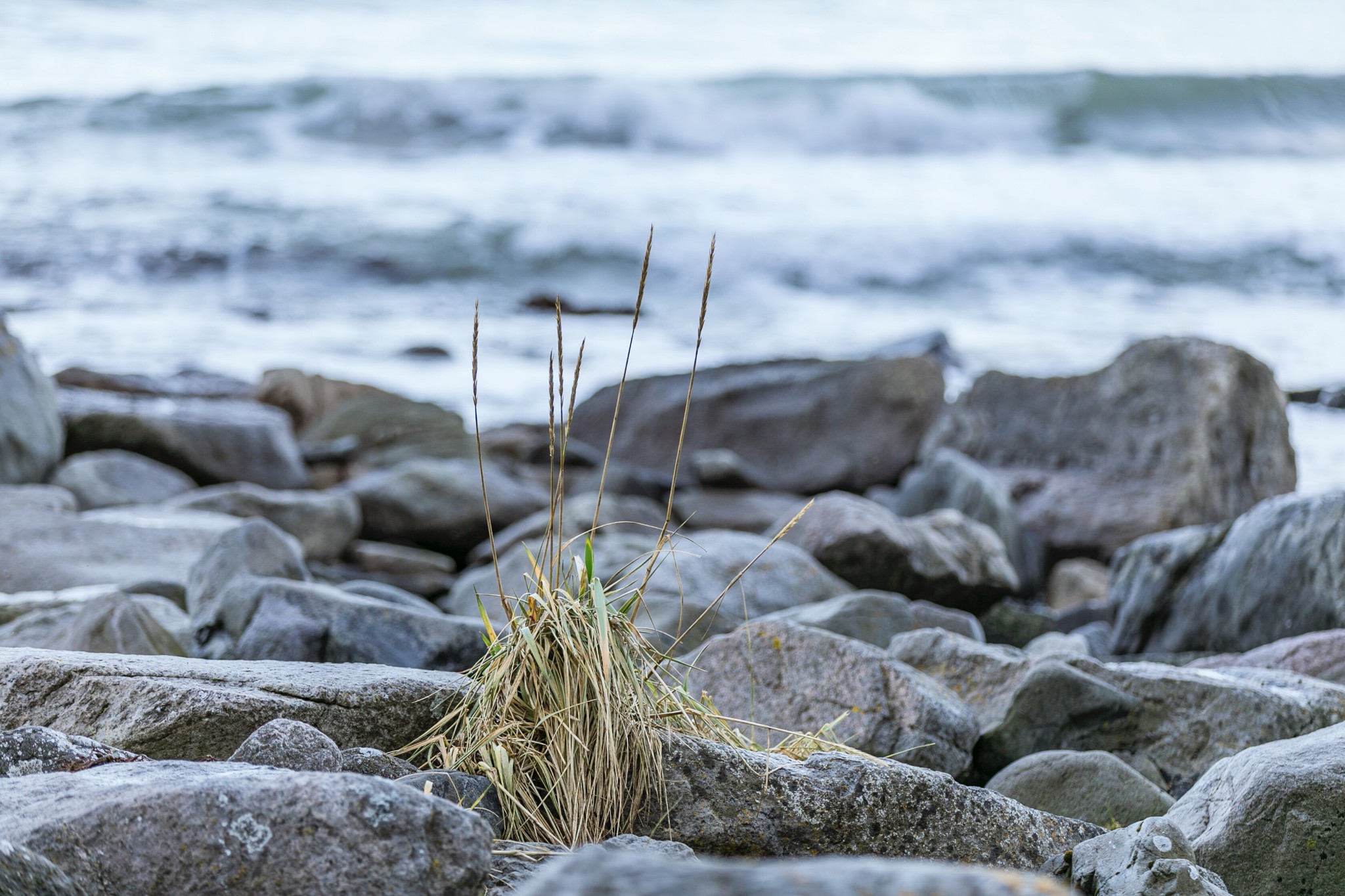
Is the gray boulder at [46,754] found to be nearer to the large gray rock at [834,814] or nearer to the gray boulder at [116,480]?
the large gray rock at [834,814]

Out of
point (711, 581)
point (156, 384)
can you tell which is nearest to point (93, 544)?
point (711, 581)

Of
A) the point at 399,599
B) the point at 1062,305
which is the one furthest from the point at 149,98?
the point at 399,599

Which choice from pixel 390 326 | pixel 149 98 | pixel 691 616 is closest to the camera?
pixel 691 616

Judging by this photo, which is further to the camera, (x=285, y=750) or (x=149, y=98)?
(x=149, y=98)

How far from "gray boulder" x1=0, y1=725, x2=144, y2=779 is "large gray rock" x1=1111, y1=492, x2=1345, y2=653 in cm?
433

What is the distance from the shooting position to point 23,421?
7.52m

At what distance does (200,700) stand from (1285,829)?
1981 millimetres

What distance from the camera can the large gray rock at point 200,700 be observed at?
→ 7.68ft

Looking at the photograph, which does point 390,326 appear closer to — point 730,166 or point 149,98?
point 730,166

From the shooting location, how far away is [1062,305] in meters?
16.0

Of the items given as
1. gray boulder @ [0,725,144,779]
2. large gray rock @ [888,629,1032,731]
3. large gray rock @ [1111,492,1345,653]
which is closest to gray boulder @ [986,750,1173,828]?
large gray rock @ [888,629,1032,731]

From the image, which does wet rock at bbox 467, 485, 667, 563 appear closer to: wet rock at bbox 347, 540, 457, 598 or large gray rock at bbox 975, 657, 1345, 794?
wet rock at bbox 347, 540, 457, 598

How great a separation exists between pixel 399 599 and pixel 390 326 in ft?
32.4

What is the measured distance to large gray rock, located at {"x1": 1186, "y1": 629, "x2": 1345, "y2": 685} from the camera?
4.14 meters
